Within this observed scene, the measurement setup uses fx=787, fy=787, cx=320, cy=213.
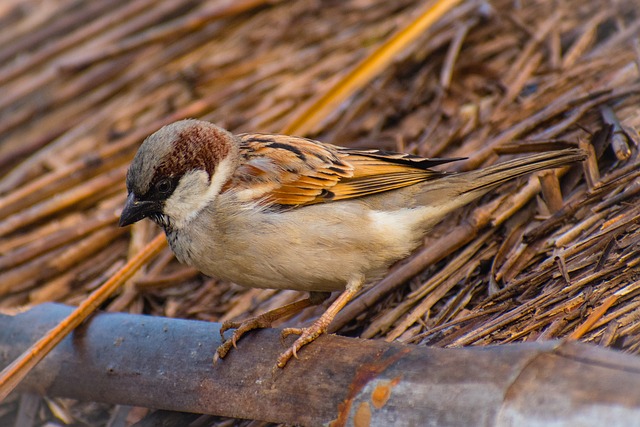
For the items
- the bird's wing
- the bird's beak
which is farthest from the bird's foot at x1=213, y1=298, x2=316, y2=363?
the bird's beak

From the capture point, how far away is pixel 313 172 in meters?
3.17

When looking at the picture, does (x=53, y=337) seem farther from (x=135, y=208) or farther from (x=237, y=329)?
(x=237, y=329)

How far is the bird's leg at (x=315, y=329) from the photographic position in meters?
2.52

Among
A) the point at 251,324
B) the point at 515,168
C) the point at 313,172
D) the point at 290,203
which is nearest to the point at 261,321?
the point at 251,324

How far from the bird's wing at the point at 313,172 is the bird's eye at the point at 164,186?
224 mm

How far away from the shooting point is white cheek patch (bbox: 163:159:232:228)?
3.09 metres

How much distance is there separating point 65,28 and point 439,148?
2.81 m

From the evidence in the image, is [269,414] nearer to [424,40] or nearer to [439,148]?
[439,148]

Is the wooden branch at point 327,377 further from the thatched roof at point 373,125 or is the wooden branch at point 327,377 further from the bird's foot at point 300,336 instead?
the thatched roof at point 373,125

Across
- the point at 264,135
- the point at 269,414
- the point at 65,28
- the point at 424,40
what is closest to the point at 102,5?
the point at 65,28

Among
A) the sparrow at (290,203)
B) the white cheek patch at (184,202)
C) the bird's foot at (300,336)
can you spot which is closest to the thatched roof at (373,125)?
the sparrow at (290,203)

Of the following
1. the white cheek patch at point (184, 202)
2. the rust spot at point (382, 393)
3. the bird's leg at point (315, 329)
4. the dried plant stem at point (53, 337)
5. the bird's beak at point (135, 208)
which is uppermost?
the bird's beak at point (135, 208)

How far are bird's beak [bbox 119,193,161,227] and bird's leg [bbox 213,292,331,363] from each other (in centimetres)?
55

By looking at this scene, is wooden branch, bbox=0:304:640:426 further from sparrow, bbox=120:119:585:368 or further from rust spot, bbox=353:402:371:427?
sparrow, bbox=120:119:585:368
